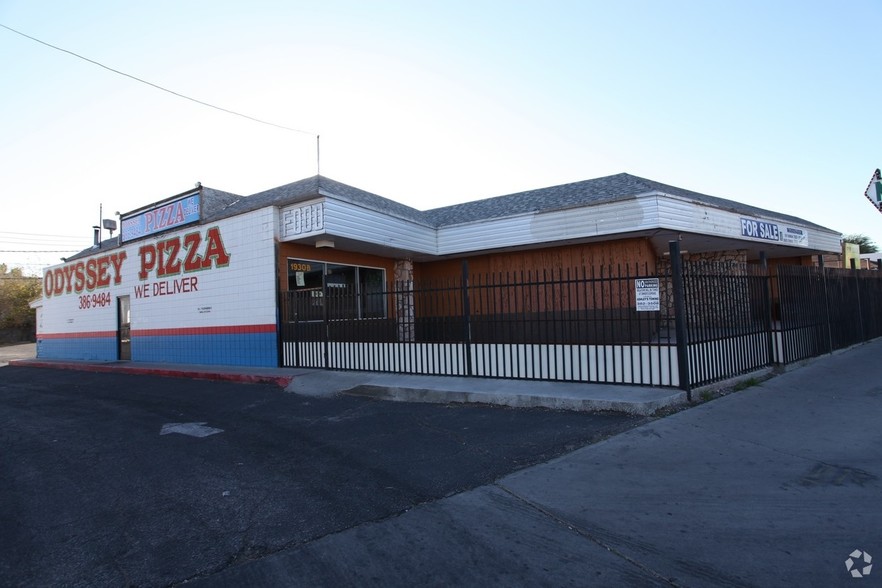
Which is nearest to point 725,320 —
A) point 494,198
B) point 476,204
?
point 494,198

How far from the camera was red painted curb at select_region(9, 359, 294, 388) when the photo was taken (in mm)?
11211

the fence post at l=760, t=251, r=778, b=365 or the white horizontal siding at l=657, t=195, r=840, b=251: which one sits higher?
the white horizontal siding at l=657, t=195, r=840, b=251

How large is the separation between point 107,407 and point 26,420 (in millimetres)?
1196

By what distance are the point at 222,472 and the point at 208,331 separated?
10555mm

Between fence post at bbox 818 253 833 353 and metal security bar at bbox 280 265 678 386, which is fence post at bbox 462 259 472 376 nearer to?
metal security bar at bbox 280 265 678 386

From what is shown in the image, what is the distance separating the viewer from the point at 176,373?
44.2ft

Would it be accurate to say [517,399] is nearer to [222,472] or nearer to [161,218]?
[222,472]

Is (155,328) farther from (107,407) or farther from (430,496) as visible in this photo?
(430,496)

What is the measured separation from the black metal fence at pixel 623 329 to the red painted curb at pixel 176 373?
3.94 feet

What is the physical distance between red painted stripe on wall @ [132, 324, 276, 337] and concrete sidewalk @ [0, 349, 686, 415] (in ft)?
3.38

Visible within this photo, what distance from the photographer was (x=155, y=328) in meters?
16.5

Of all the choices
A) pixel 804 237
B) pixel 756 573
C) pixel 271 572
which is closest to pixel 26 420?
pixel 271 572

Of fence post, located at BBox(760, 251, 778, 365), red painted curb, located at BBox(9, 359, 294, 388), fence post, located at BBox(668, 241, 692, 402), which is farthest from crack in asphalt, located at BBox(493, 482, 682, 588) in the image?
red painted curb, located at BBox(9, 359, 294, 388)

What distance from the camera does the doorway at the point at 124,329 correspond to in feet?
58.5
